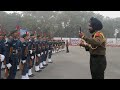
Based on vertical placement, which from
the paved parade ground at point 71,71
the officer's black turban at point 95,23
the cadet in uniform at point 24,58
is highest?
the officer's black turban at point 95,23

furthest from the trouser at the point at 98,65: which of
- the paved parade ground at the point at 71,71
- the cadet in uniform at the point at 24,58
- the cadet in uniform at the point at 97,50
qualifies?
the paved parade ground at the point at 71,71

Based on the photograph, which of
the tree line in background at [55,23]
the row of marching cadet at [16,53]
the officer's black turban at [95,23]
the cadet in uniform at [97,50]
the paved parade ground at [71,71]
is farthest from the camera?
the tree line in background at [55,23]

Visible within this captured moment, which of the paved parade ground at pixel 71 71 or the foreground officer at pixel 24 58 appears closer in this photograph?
the foreground officer at pixel 24 58

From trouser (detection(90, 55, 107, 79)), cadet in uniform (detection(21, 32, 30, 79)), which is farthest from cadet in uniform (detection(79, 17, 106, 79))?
cadet in uniform (detection(21, 32, 30, 79))

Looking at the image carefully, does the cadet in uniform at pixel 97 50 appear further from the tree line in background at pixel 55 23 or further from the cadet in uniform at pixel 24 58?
the tree line in background at pixel 55 23

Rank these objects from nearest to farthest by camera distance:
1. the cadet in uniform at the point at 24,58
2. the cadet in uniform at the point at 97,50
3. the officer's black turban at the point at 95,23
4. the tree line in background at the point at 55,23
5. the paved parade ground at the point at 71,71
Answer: the cadet in uniform at the point at 97,50 → the officer's black turban at the point at 95,23 → the cadet in uniform at the point at 24,58 → the paved parade ground at the point at 71,71 → the tree line in background at the point at 55,23

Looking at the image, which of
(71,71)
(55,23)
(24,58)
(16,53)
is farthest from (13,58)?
(55,23)

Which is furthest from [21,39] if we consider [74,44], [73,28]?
[73,28]

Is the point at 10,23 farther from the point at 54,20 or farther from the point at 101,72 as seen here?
the point at 101,72

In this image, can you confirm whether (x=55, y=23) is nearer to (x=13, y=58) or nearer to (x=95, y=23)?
(x=13, y=58)

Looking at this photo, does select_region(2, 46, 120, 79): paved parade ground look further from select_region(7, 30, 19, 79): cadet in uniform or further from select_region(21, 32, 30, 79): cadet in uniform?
select_region(7, 30, 19, 79): cadet in uniform

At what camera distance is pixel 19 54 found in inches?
378

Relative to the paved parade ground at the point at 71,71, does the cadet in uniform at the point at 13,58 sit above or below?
above

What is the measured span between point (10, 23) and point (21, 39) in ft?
182
